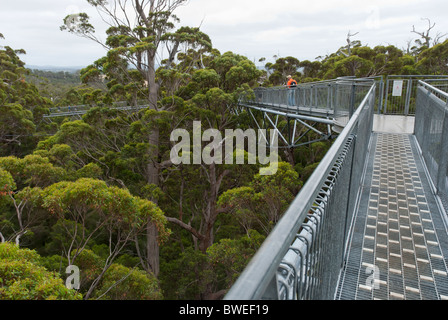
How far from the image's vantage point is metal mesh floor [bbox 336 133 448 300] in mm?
2385

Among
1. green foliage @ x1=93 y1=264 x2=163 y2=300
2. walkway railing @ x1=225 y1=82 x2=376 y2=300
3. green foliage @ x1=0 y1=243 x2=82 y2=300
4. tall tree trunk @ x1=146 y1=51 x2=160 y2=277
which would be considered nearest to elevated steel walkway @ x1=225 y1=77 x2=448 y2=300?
walkway railing @ x1=225 y1=82 x2=376 y2=300

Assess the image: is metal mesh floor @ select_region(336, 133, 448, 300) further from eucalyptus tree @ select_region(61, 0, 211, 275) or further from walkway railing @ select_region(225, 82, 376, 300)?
eucalyptus tree @ select_region(61, 0, 211, 275)

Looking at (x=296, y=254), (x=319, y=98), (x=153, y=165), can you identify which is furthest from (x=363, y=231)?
(x=153, y=165)

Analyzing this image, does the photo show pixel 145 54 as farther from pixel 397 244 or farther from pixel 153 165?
pixel 397 244

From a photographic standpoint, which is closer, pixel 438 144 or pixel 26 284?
pixel 438 144

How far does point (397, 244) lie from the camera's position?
9.73ft

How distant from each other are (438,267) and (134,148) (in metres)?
12.8

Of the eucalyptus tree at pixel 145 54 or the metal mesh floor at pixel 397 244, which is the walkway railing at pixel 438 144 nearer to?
the metal mesh floor at pixel 397 244

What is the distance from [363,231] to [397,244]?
0.33m

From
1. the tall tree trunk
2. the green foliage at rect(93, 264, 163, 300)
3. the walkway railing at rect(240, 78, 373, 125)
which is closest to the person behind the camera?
the walkway railing at rect(240, 78, 373, 125)

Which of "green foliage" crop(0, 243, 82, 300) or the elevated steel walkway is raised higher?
the elevated steel walkway

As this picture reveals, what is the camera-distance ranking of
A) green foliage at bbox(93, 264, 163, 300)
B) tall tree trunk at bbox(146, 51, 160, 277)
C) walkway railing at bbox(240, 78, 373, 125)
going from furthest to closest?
tall tree trunk at bbox(146, 51, 160, 277) < green foliage at bbox(93, 264, 163, 300) < walkway railing at bbox(240, 78, 373, 125)

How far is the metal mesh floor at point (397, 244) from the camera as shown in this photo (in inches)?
93.9

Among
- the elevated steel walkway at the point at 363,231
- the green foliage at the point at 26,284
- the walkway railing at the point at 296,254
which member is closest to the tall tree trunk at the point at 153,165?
the green foliage at the point at 26,284
